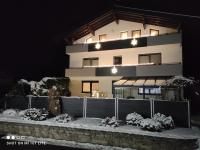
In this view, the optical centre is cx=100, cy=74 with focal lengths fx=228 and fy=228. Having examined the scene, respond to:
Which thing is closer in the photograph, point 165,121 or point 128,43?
point 165,121

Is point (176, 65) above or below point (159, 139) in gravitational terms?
above

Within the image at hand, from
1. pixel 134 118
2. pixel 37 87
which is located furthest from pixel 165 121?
pixel 37 87

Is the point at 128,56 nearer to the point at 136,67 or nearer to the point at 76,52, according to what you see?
the point at 136,67

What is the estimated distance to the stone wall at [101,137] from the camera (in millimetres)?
13968

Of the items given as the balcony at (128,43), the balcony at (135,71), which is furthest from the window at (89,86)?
the balcony at (128,43)

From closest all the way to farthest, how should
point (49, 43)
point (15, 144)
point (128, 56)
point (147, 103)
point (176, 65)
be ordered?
point (15, 144) → point (147, 103) → point (176, 65) → point (128, 56) → point (49, 43)

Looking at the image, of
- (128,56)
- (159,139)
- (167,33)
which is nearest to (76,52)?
(128,56)

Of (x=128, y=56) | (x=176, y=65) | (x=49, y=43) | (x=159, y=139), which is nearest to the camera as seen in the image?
(x=159, y=139)

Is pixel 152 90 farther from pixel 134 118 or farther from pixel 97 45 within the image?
pixel 97 45

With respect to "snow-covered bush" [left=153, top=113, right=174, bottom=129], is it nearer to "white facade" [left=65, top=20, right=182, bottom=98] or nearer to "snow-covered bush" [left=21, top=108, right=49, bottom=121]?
"white facade" [left=65, top=20, right=182, bottom=98]

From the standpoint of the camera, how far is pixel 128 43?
83.5 feet

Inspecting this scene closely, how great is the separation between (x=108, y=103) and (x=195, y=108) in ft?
36.1

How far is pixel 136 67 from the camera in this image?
24.5 meters

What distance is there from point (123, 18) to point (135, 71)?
6946mm
